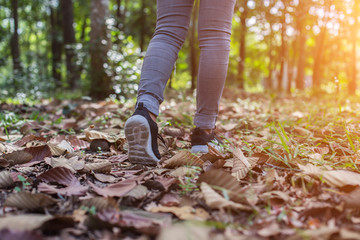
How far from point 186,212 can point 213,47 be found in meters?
1.04

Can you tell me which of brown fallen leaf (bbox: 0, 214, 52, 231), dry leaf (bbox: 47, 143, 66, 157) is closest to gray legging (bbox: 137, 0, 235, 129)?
dry leaf (bbox: 47, 143, 66, 157)

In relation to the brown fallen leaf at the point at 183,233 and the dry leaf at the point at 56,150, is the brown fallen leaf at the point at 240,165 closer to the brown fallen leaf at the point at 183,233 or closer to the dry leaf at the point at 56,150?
the brown fallen leaf at the point at 183,233

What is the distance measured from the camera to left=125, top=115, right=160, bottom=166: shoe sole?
5.19 ft

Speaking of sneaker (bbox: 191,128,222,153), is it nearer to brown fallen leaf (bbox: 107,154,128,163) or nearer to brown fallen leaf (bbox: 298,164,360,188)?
brown fallen leaf (bbox: 107,154,128,163)

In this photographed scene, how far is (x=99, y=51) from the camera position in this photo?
5.34 metres

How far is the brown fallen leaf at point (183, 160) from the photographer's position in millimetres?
1611

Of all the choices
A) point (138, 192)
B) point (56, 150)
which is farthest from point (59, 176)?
point (56, 150)

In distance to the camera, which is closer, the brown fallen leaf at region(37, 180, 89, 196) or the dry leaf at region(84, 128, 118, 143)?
the brown fallen leaf at region(37, 180, 89, 196)

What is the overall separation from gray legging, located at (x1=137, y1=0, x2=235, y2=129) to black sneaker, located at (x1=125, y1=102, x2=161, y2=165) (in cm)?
9

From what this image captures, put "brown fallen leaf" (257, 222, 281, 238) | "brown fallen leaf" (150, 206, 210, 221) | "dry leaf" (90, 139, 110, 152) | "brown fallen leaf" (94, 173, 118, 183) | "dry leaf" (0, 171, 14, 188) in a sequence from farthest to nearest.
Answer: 1. "dry leaf" (90, 139, 110, 152)
2. "brown fallen leaf" (94, 173, 118, 183)
3. "dry leaf" (0, 171, 14, 188)
4. "brown fallen leaf" (150, 206, 210, 221)
5. "brown fallen leaf" (257, 222, 281, 238)

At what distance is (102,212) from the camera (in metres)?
1.08

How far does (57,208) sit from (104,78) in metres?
4.32

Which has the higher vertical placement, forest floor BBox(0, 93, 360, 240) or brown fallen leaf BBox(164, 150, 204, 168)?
brown fallen leaf BBox(164, 150, 204, 168)

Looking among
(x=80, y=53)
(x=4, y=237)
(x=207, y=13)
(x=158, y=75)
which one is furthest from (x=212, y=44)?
(x=80, y=53)
